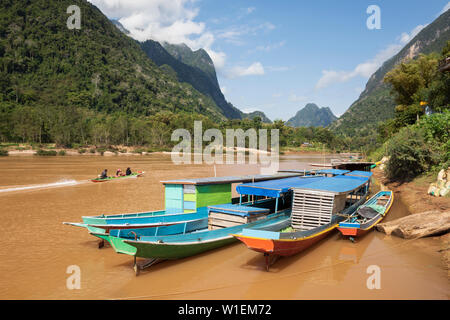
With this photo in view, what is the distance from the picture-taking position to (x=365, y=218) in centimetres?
1177

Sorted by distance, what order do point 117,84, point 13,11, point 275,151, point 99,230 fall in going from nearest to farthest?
point 99,230
point 275,151
point 13,11
point 117,84

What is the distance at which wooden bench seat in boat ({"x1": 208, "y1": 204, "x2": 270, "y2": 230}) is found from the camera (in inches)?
382

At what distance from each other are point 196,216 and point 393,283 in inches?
262

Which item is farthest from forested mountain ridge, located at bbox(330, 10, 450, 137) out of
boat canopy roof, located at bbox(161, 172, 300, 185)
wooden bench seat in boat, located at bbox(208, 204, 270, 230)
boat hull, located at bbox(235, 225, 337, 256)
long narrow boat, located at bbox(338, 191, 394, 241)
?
boat hull, located at bbox(235, 225, 337, 256)

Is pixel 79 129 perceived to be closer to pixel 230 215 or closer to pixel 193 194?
pixel 193 194

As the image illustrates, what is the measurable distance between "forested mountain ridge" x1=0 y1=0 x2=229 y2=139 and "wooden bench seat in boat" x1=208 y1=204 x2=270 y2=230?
96090mm

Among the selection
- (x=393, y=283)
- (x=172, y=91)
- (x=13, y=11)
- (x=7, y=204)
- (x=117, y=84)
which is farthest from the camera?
(x=172, y=91)

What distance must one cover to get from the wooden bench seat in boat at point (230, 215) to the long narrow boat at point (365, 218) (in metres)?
3.29

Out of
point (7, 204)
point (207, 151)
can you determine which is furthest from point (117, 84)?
point (7, 204)

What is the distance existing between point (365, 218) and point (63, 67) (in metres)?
132

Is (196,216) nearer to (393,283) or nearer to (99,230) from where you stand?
(99,230)
